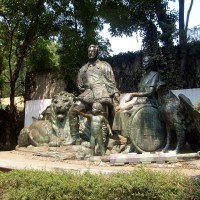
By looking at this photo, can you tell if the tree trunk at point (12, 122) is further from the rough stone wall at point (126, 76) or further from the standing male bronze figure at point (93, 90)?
the standing male bronze figure at point (93, 90)

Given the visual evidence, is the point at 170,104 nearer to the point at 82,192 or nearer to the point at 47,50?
the point at 82,192

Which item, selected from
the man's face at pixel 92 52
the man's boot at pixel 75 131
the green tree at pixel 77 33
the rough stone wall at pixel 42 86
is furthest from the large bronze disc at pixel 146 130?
the rough stone wall at pixel 42 86

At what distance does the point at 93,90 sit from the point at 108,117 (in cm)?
71

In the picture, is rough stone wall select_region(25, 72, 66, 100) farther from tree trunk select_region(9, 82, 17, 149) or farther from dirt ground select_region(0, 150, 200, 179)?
dirt ground select_region(0, 150, 200, 179)

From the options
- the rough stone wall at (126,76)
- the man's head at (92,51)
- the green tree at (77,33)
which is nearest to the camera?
the man's head at (92,51)

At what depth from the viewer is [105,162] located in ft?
22.9

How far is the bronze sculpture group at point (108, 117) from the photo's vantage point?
743 cm

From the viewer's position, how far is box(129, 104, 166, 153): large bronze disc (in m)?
7.47

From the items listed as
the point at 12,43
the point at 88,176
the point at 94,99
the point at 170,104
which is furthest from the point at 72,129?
the point at 12,43

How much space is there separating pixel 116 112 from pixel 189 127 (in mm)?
1759

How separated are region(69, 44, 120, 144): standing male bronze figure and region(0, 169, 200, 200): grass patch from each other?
11.3ft

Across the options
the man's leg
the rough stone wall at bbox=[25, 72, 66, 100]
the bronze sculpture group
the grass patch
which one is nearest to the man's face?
the bronze sculpture group

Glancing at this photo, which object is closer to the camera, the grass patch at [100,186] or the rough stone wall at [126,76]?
the grass patch at [100,186]

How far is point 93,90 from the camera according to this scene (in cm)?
865
